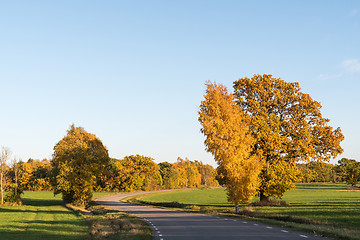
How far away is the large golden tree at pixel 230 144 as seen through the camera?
101ft

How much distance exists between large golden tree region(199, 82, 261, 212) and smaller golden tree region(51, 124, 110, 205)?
25.2 m

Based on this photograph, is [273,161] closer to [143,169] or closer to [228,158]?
[228,158]

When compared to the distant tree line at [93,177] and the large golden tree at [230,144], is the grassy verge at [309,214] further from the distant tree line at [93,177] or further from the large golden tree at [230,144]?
the distant tree line at [93,177]

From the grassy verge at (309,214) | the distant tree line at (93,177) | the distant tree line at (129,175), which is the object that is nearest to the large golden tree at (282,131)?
the grassy verge at (309,214)

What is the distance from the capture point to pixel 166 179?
477ft

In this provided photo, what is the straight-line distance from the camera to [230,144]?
31.4 meters

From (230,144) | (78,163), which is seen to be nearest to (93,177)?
(78,163)

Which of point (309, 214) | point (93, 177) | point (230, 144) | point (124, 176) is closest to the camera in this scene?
point (309, 214)

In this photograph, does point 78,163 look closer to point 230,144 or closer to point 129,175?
point 230,144

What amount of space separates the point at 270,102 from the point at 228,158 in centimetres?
1162

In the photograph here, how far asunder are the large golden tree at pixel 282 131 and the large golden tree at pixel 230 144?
4809 millimetres

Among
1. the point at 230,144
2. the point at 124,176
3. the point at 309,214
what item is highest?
the point at 230,144

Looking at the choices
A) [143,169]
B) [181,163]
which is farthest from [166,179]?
[181,163]

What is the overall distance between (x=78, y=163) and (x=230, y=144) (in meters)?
28.9
